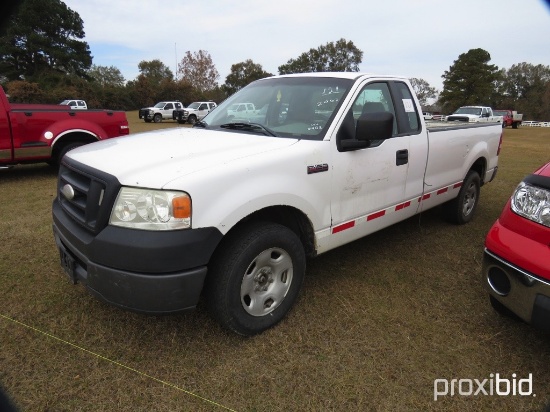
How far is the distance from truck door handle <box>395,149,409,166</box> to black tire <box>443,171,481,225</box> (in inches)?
65.4

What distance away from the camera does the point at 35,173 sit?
795 cm

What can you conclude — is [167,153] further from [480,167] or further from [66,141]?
[66,141]

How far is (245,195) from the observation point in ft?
7.50

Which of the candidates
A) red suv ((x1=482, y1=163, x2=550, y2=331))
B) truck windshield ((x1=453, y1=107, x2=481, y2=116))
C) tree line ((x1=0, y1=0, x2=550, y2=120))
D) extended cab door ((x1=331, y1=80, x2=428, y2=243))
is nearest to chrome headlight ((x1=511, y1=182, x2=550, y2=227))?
red suv ((x1=482, y1=163, x2=550, y2=331))

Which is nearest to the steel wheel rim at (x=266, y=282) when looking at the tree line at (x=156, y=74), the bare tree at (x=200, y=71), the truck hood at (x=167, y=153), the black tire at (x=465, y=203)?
the truck hood at (x=167, y=153)

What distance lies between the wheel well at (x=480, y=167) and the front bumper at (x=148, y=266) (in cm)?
424

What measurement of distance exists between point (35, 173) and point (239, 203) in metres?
7.54

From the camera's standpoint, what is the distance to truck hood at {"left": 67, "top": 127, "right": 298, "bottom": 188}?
2.16 metres

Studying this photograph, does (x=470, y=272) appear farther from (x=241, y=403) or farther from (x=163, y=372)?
(x=163, y=372)

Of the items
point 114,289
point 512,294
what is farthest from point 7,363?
point 512,294

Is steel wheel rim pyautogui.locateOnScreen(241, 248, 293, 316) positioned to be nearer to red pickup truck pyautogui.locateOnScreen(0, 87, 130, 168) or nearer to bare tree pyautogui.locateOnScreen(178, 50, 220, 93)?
red pickup truck pyautogui.locateOnScreen(0, 87, 130, 168)

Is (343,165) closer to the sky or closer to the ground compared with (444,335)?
closer to the sky

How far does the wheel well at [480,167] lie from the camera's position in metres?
5.03

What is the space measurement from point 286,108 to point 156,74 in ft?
279
